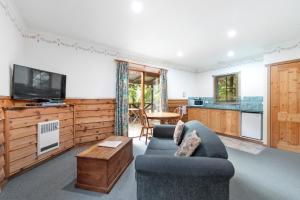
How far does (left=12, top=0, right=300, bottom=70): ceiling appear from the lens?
223cm

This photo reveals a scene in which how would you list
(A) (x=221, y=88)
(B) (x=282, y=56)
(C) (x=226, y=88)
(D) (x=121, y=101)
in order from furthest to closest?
1. (A) (x=221, y=88)
2. (C) (x=226, y=88)
3. (D) (x=121, y=101)
4. (B) (x=282, y=56)

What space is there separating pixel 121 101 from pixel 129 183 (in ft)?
7.75

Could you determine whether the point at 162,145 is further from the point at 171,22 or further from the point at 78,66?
the point at 78,66

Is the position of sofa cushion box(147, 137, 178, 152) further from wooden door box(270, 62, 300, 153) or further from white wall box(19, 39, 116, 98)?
wooden door box(270, 62, 300, 153)

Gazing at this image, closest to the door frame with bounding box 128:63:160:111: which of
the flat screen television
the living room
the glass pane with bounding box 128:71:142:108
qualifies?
the living room

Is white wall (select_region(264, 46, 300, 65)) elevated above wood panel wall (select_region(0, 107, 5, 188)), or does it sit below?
above

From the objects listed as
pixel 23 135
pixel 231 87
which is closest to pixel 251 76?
pixel 231 87

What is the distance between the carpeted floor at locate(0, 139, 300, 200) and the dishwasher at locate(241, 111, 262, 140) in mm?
1151

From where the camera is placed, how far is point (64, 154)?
313 centimetres

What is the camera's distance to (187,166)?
1344 millimetres

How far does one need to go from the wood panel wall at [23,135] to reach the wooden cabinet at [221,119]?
4.43 metres

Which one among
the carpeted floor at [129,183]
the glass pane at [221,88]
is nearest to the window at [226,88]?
the glass pane at [221,88]

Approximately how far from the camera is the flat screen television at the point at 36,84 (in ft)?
8.03

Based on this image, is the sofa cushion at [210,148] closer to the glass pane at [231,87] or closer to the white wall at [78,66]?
the white wall at [78,66]
